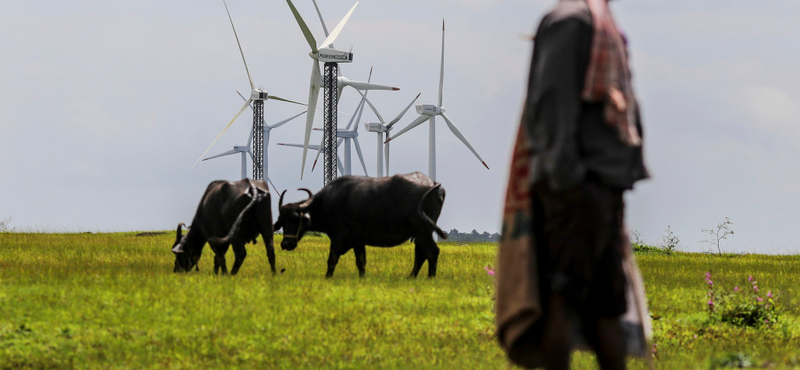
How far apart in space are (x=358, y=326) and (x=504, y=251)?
20.5 feet

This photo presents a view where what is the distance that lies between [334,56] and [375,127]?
851 centimetres

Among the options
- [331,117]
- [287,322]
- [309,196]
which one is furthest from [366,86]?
[287,322]

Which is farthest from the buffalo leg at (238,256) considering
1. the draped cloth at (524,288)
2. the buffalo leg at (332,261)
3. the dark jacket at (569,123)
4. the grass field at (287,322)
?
the dark jacket at (569,123)

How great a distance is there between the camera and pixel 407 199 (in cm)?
1539

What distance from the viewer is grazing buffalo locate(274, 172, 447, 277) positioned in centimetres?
1530

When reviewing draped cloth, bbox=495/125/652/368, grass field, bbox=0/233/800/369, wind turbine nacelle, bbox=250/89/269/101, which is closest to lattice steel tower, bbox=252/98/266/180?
wind turbine nacelle, bbox=250/89/269/101

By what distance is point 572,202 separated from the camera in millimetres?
4309

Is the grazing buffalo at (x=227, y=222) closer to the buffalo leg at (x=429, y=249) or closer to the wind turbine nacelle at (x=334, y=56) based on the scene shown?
the buffalo leg at (x=429, y=249)

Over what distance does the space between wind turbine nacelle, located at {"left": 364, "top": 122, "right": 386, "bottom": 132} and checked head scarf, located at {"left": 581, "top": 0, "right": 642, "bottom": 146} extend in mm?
51102

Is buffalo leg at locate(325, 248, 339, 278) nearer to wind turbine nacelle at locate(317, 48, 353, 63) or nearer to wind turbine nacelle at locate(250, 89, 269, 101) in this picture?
wind turbine nacelle at locate(317, 48, 353, 63)

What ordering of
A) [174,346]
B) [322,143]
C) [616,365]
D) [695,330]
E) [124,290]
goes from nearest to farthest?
[616,365]
[174,346]
[695,330]
[124,290]
[322,143]

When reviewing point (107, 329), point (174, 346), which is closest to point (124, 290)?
point (107, 329)

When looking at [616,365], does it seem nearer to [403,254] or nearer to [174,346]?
[174,346]

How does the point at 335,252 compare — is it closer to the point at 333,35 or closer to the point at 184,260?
the point at 184,260
